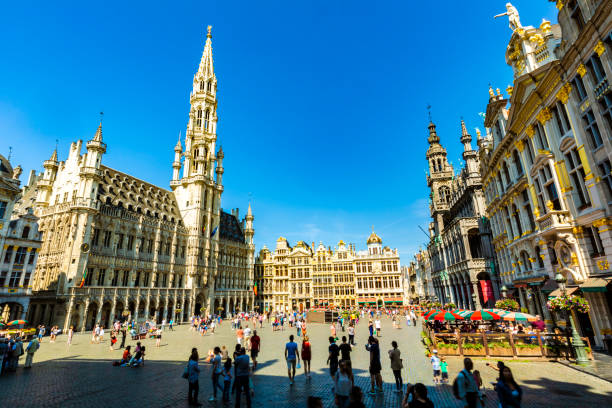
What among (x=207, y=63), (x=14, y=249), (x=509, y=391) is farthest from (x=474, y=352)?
(x=207, y=63)

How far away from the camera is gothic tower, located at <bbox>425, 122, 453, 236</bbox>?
182 feet

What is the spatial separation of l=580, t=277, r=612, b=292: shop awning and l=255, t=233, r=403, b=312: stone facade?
5877 cm

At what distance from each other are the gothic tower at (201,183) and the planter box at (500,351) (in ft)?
165

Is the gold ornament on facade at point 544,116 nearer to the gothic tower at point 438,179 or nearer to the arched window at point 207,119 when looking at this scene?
the gothic tower at point 438,179

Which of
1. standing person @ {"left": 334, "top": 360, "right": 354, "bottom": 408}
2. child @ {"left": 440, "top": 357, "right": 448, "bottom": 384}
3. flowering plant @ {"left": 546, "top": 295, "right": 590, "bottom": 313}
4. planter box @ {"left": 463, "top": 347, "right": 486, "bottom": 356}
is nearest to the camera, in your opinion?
standing person @ {"left": 334, "top": 360, "right": 354, "bottom": 408}

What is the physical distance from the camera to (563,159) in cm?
1781

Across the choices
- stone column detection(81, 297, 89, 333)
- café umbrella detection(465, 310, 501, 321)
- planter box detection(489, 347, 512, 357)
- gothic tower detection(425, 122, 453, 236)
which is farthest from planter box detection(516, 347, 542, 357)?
stone column detection(81, 297, 89, 333)

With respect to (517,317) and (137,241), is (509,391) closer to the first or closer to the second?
(517,317)

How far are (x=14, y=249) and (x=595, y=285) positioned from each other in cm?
4628

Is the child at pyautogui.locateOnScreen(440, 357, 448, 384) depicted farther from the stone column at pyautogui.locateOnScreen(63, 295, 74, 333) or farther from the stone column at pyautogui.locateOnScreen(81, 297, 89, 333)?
the stone column at pyautogui.locateOnScreen(63, 295, 74, 333)

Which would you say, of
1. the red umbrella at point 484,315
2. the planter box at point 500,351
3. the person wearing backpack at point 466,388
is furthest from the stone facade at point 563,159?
the person wearing backpack at point 466,388

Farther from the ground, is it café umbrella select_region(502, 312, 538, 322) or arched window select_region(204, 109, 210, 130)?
arched window select_region(204, 109, 210, 130)

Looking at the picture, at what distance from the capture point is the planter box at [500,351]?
15.6 metres

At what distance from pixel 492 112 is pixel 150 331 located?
39.7 meters
